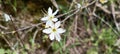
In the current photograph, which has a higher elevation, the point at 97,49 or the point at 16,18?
the point at 16,18

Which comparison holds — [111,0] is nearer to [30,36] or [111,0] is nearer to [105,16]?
[105,16]

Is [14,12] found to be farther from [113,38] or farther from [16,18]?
[113,38]

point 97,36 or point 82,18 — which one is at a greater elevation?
point 82,18

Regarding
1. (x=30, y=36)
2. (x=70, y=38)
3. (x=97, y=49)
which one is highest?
(x=30, y=36)

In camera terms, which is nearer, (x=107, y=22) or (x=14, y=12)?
(x=14, y=12)

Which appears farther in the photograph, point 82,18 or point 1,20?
point 82,18

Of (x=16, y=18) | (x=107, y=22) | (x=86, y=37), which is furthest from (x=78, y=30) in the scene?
(x=16, y=18)

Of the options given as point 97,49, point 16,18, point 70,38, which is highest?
point 16,18

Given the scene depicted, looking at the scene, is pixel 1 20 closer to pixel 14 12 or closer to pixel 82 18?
pixel 14 12

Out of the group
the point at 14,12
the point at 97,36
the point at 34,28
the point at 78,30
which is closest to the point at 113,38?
the point at 97,36
